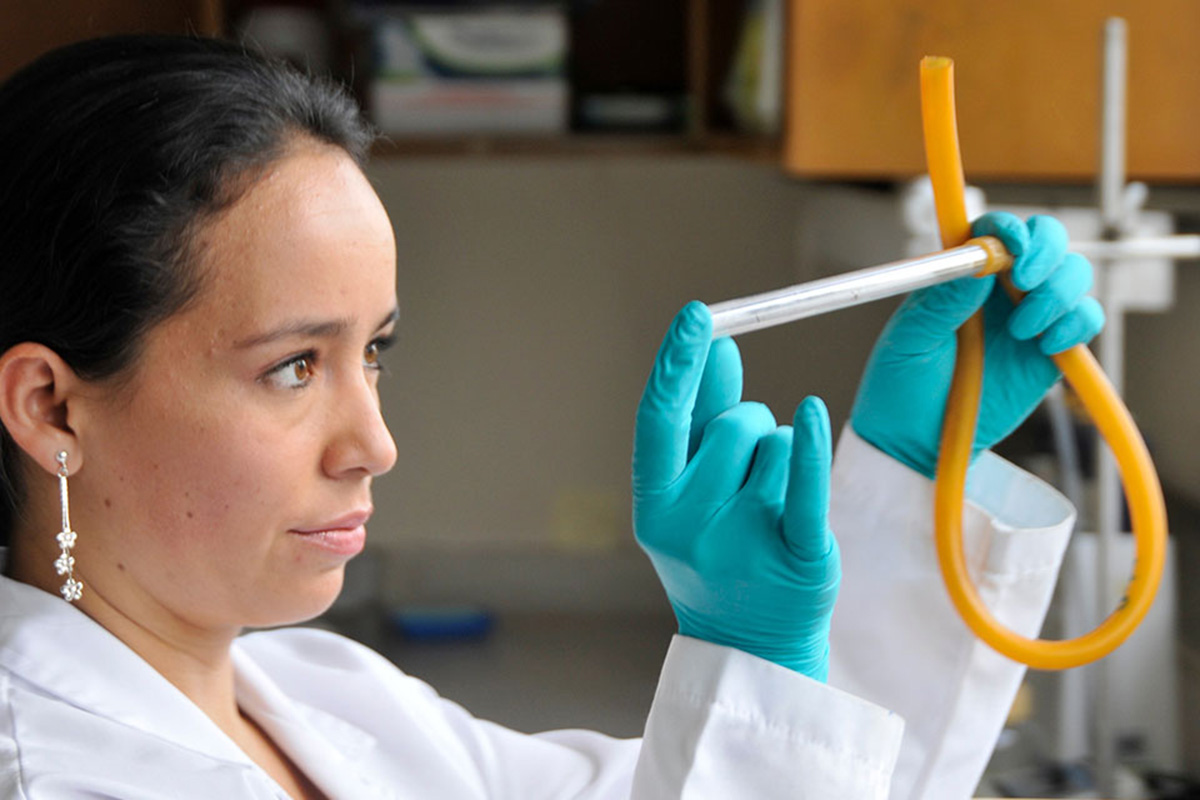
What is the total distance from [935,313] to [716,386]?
189mm

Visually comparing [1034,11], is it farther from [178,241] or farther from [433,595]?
[433,595]

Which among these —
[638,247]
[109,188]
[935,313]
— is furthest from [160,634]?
[638,247]

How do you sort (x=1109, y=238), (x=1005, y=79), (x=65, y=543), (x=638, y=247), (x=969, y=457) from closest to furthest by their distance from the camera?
Answer: (x=65, y=543) → (x=969, y=457) → (x=1109, y=238) → (x=1005, y=79) → (x=638, y=247)

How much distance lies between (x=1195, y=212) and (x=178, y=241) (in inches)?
54.9

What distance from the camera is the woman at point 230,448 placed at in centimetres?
80

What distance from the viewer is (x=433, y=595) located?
262 cm

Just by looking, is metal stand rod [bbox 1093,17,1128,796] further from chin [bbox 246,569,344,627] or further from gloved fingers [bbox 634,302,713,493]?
chin [bbox 246,569,344,627]

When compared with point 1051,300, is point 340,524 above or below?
below

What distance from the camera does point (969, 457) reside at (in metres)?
0.98

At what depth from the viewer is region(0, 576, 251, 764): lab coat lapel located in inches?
33.6

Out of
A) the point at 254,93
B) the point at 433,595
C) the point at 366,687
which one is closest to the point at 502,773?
the point at 366,687

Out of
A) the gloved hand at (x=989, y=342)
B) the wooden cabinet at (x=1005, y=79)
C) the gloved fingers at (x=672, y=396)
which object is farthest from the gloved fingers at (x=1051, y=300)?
the wooden cabinet at (x=1005, y=79)

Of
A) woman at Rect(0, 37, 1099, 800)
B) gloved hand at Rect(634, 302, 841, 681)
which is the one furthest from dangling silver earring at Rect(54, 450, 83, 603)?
gloved hand at Rect(634, 302, 841, 681)

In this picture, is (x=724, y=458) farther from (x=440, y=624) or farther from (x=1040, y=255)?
(x=440, y=624)
